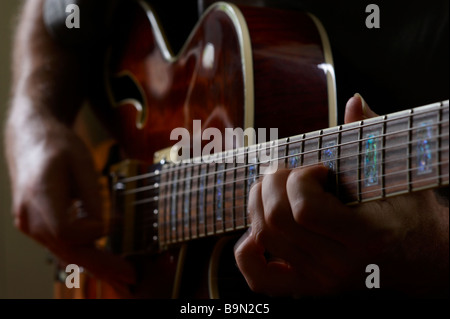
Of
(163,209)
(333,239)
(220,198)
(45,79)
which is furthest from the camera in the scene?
(45,79)

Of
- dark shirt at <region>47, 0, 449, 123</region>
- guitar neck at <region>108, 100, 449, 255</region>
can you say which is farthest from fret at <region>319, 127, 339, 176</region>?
dark shirt at <region>47, 0, 449, 123</region>

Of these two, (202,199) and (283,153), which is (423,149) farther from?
(202,199)

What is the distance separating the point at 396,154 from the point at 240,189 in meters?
0.19

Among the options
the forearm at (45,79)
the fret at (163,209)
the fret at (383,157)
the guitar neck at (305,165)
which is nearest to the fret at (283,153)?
the guitar neck at (305,165)

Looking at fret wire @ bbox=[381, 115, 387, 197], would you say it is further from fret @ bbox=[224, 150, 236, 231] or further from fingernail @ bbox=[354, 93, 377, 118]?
fret @ bbox=[224, 150, 236, 231]

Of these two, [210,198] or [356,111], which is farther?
[210,198]

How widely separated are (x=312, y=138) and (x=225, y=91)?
209 mm

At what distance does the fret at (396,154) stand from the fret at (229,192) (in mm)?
187

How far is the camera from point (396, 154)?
0.45 m

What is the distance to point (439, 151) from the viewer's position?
1.36 feet

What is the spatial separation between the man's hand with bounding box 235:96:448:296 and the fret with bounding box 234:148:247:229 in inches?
0.7

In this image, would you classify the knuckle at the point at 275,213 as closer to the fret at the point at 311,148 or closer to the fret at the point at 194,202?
the fret at the point at 311,148

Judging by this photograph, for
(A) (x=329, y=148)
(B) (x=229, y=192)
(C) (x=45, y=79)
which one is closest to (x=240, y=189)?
(B) (x=229, y=192)
